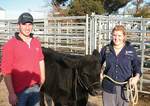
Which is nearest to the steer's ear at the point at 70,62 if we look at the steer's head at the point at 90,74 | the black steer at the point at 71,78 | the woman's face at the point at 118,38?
the black steer at the point at 71,78

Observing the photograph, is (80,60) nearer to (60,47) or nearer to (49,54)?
(49,54)

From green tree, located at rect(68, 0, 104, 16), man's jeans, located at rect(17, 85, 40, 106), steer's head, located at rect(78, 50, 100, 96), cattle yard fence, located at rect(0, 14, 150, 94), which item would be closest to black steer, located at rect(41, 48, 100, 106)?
steer's head, located at rect(78, 50, 100, 96)

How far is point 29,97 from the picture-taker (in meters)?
4.08

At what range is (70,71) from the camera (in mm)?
6160

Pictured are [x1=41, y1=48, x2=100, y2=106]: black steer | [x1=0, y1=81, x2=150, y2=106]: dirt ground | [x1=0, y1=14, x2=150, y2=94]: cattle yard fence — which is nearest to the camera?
[x1=41, y1=48, x2=100, y2=106]: black steer

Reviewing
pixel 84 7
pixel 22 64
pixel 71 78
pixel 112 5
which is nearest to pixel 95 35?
pixel 71 78

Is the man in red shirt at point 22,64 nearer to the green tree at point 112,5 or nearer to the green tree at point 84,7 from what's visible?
the green tree at point 84,7

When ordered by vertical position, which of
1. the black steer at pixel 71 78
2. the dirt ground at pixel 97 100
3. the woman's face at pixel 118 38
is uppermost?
the woman's face at pixel 118 38

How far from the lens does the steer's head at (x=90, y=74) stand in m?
5.31

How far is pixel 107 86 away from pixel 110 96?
127mm

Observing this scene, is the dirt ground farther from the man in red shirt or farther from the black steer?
the man in red shirt

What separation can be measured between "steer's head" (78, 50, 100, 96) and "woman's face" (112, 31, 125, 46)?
3.92 ft

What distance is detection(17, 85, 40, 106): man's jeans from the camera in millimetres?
3996

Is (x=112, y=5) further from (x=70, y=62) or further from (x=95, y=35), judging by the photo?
(x=70, y=62)
